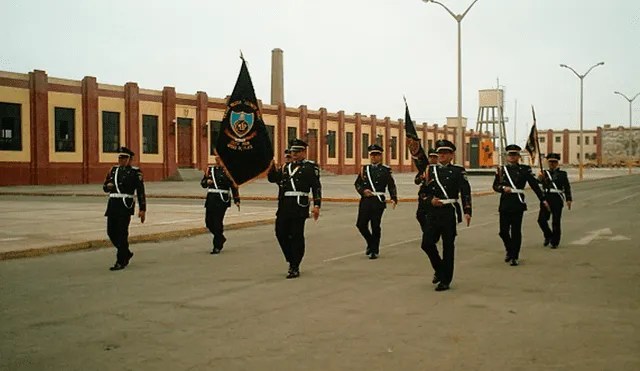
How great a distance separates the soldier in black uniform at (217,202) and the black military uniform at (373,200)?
2.52 m

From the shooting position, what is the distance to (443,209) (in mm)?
9250

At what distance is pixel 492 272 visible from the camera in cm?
1068

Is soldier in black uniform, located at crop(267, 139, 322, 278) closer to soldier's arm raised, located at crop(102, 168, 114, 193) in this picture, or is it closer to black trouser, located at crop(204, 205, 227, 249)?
soldier's arm raised, located at crop(102, 168, 114, 193)

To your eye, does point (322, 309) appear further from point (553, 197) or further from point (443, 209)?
point (553, 197)

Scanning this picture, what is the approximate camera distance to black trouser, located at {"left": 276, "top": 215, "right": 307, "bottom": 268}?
1034cm

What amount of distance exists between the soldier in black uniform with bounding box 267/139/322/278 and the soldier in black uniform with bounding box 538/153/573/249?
17.7ft

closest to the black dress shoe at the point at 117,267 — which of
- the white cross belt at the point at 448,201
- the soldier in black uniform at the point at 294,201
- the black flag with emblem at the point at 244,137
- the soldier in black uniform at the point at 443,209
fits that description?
the black flag with emblem at the point at 244,137

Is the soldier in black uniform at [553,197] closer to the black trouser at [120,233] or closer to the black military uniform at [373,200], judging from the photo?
Result: the black military uniform at [373,200]

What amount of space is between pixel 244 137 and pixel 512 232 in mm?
4478

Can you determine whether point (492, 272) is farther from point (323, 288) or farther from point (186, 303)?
point (186, 303)

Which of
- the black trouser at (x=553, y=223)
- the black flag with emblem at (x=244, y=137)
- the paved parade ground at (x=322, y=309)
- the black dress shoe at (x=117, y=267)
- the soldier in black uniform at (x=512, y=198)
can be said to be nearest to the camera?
the paved parade ground at (x=322, y=309)

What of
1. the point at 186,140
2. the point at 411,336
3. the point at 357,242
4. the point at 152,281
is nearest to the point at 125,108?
the point at 186,140

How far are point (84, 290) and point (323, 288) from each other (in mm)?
3064

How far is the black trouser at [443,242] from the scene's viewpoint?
9148 millimetres
